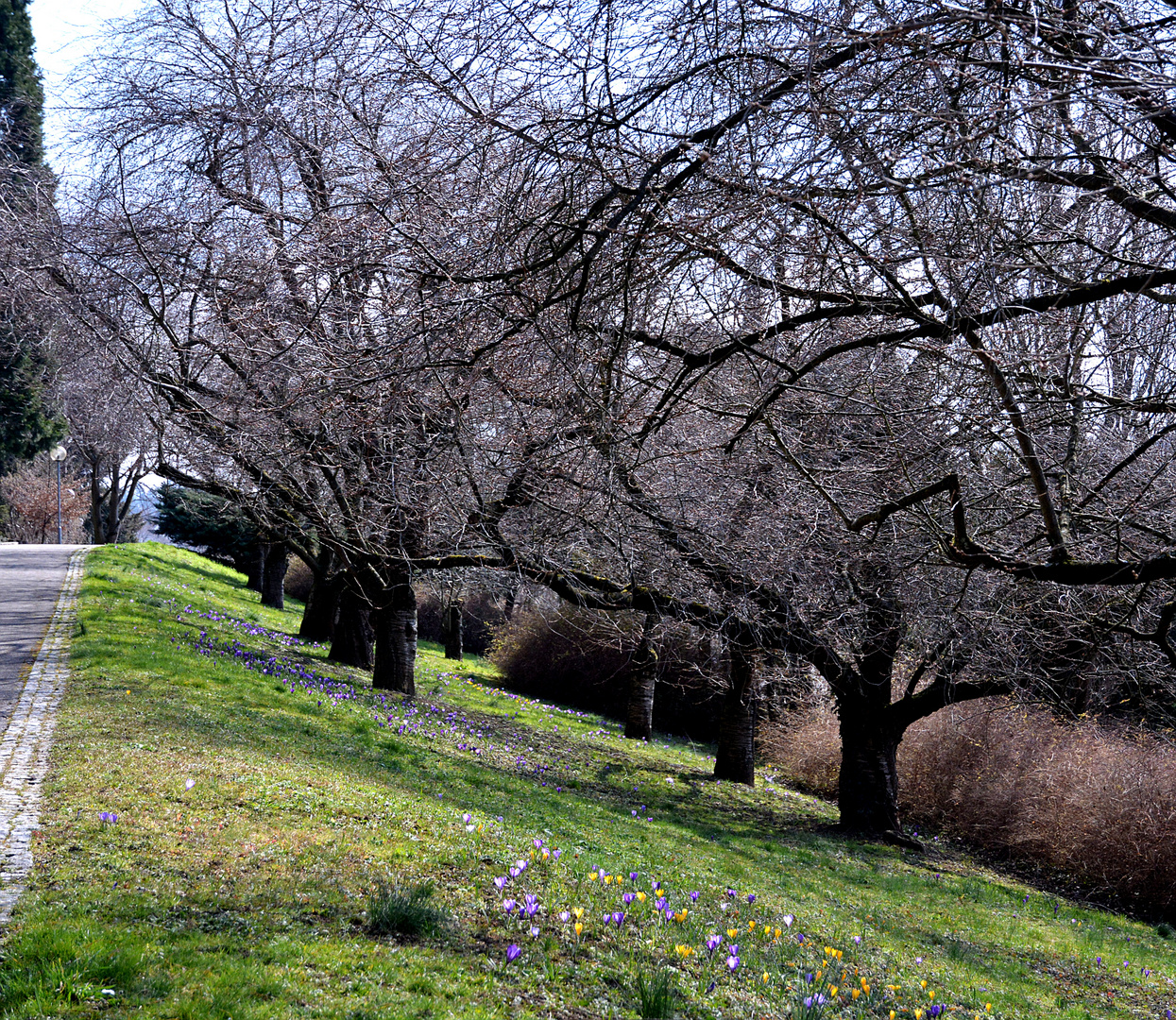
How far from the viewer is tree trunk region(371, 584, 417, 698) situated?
50.0ft

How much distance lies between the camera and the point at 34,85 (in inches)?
1198

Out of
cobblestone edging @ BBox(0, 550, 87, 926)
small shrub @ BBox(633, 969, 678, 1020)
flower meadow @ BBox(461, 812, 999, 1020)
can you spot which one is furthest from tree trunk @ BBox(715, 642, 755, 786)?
small shrub @ BBox(633, 969, 678, 1020)

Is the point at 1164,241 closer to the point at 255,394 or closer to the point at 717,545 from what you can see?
the point at 717,545

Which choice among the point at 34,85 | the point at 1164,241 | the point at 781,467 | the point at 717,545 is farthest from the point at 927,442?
the point at 34,85

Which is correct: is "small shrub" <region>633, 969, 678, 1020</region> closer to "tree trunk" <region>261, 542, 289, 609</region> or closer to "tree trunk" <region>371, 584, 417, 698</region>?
"tree trunk" <region>371, 584, 417, 698</region>

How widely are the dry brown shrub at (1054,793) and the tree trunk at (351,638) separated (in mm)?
10778

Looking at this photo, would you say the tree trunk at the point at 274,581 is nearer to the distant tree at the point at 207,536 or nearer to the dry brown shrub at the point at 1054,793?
the distant tree at the point at 207,536

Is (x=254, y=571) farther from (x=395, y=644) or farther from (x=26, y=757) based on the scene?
(x=26, y=757)

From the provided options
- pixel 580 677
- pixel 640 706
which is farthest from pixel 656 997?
pixel 580 677

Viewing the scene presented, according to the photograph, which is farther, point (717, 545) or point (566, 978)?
point (717, 545)

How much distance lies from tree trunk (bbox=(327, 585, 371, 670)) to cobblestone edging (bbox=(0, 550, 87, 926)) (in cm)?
540

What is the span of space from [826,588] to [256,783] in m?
5.35

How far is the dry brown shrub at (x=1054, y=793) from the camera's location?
13422 millimetres

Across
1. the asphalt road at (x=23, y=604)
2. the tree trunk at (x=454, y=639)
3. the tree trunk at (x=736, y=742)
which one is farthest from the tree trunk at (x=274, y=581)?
the tree trunk at (x=736, y=742)
